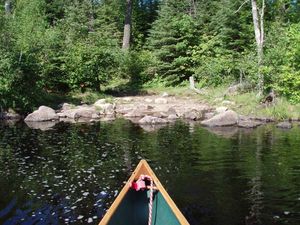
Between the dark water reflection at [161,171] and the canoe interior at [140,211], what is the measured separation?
8.92 ft

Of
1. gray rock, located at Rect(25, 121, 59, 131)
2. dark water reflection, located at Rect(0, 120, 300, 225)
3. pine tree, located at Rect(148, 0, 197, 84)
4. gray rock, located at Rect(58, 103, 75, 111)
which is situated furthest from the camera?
pine tree, located at Rect(148, 0, 197, 84)

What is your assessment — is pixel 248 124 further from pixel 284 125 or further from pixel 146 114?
pixel 146 114

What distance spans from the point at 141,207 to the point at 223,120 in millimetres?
19003

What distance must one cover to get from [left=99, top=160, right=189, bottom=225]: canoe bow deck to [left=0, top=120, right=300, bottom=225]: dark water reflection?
273 centimetres

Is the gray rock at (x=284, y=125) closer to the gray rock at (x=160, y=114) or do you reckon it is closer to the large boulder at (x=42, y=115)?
the gray rock at (x=160, y=114)

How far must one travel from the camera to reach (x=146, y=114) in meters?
31.1

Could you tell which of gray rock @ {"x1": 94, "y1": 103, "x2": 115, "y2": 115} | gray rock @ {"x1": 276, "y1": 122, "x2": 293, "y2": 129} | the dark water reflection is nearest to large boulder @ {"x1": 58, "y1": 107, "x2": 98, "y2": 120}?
gray rock @ {"x1": 94, "y1": 103, "x2": 115, "y2": 115}

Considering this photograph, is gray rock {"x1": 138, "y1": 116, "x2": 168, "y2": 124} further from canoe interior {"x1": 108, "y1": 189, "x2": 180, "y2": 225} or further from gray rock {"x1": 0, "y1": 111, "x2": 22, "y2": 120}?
canoe interior {"x1": 108, "y1": 189, "x2": 180, "y2": 225}

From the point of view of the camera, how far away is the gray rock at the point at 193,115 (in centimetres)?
2973

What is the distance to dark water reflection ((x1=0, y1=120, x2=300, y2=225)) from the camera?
11.9 meters

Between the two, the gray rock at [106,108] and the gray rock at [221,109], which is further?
the gray rock at [106,108]

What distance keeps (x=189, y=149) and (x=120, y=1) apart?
41462 mm

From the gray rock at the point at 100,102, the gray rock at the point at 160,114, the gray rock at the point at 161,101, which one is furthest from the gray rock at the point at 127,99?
the gray rock at the point at 160,114

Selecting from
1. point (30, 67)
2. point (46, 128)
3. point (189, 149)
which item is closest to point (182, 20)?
point (30, 67)
